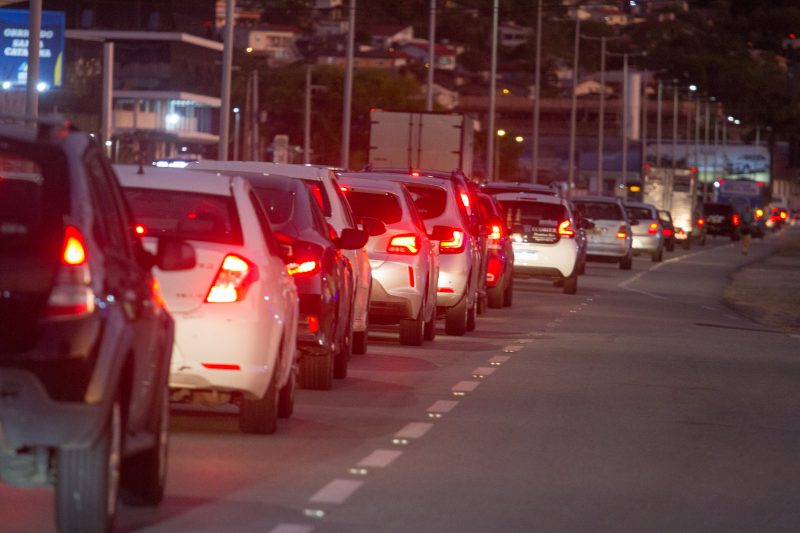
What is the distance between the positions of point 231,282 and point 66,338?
4156 mm

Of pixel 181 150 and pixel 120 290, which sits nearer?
pixel 120 290

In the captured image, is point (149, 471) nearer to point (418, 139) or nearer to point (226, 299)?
point (226, 299)

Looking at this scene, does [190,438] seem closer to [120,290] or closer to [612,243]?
[120,290]

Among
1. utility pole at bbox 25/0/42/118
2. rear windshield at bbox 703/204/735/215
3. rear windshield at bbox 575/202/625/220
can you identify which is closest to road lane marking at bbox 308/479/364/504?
utility pole at bbox 25/0/42/118

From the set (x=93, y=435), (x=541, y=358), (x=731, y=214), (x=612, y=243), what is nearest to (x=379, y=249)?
(x=541, y=358)

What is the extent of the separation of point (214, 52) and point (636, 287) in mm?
92549

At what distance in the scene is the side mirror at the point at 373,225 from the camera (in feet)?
66.2

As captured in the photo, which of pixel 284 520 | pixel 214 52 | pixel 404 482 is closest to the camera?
pixel 284 520

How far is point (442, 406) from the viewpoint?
15.6 metres

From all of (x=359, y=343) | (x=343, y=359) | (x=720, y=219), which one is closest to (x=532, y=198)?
(x=359, y=343)

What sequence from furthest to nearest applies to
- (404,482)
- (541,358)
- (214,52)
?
(214,52) < (541,358) < (404,482)

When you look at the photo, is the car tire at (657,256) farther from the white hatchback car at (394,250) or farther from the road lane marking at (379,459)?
the road lane marking at (379,459)

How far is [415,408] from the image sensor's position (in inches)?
607

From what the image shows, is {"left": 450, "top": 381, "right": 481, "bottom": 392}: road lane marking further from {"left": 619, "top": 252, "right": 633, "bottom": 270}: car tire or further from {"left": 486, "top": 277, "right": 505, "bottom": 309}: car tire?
{"left": 619, "top": 252, "right": 633, "bottom": 270}: car tire
